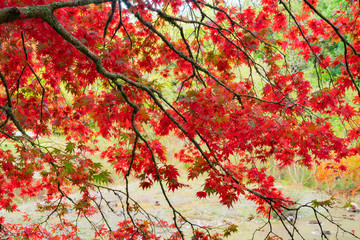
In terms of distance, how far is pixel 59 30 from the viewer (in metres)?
1.54

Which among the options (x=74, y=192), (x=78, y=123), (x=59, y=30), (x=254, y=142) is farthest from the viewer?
(x=74, y=192)

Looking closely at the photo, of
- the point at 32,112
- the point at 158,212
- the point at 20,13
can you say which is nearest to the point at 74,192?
the point at 158,212

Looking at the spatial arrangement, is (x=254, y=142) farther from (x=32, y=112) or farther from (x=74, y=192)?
(x=74, y=192)

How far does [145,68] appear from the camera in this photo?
10.4ft

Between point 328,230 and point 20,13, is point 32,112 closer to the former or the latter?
point 20,13

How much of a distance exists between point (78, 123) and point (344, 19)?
3165 millimetres

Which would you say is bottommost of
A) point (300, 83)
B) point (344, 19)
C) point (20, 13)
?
point (20, 13)

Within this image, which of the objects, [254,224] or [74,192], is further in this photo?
[74,192]

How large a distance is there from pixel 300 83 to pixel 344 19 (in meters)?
0.68

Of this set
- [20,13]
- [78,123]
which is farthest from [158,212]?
[20,13]

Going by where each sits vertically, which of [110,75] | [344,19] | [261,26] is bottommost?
[110,75]

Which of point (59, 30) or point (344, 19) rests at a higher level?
point (344, 19)

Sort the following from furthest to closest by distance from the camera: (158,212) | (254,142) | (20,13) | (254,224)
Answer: (158,212) → (254,224) → (254,142) → (20,13)

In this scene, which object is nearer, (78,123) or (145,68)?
(145,68)
